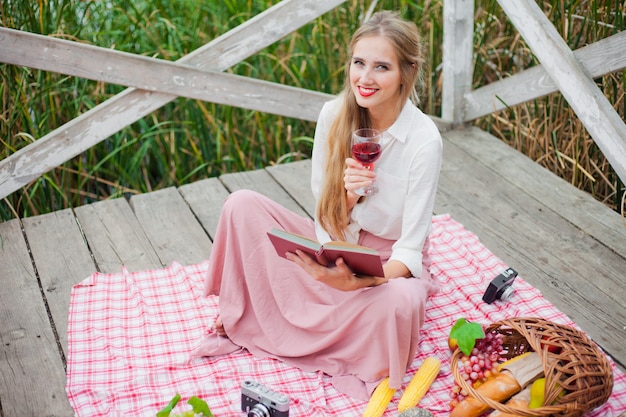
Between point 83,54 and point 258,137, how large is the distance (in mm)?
1265

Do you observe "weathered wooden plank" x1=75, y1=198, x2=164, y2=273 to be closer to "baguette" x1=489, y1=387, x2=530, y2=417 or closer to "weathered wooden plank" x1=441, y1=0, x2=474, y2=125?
"baguette" x1=489, y1=387, x2=530, y2=417

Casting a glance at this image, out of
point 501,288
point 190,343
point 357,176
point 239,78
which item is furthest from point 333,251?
point 239,78

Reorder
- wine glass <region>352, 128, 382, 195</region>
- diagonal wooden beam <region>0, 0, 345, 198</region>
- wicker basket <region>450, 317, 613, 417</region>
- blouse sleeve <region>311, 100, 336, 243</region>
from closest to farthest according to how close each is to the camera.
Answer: wicker basket <region>450, 317, 613, 417</region> < wine glass <region>352, 128, 382, 195</region> < blouse sleeve <region>311, 100, 336, 243</region> < diagonal wooden beam <region>0, 0, 345, 198</region>

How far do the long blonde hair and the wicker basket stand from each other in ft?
2.18

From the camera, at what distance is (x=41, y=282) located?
321 centimetres

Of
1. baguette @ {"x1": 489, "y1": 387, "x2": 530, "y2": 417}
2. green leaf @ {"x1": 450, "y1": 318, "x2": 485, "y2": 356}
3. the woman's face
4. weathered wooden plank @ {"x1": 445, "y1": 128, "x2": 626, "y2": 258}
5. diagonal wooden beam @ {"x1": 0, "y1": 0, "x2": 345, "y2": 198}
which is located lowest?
weathered wooden plank @ {"x1": 445, "y1": 128, "x2": 626, "y2": 258}

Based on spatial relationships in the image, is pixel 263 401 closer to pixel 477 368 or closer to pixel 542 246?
pixel 477 368

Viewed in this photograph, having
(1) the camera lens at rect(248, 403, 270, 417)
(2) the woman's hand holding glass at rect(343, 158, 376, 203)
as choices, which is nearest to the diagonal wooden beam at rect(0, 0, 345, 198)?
(2) the woman's hand holding glass at rect(343, 158, 376, 203)

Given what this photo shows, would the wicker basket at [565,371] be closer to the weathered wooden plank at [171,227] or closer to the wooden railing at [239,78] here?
the wooden railing at [239,78]

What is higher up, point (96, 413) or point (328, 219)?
point (328, 219)

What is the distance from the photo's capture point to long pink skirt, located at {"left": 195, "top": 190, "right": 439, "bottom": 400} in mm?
2500

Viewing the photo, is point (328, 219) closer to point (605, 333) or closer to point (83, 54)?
point (605, 333)

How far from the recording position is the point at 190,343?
111 inches

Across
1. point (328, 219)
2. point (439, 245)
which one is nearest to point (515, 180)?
point (439, 245)
